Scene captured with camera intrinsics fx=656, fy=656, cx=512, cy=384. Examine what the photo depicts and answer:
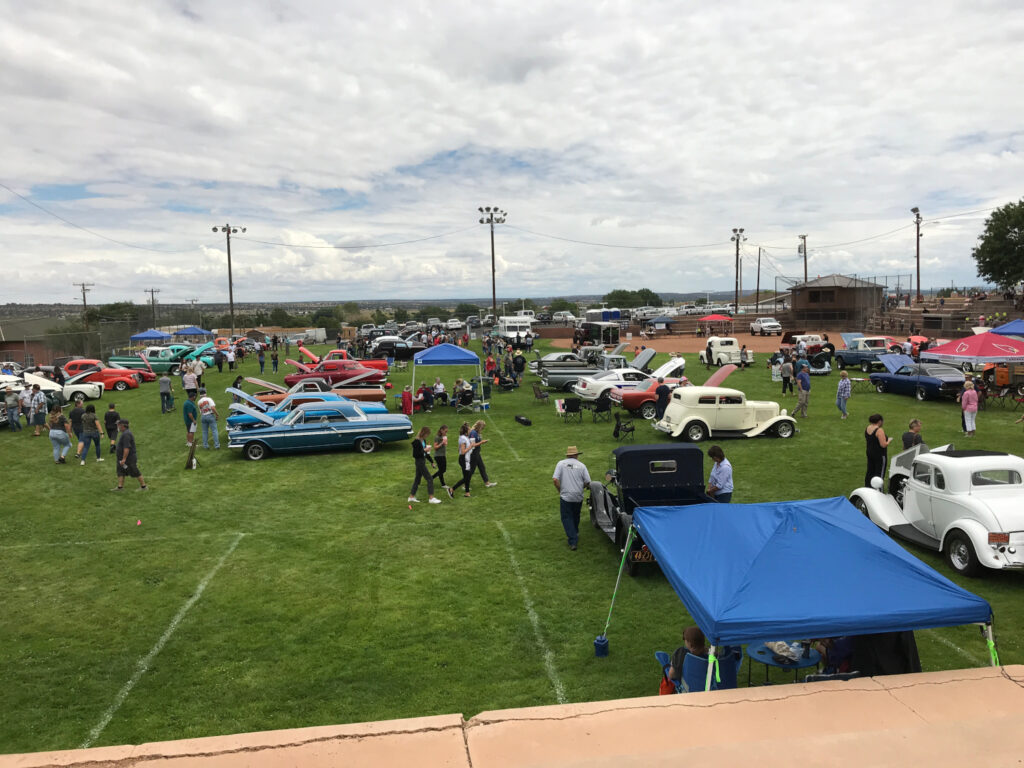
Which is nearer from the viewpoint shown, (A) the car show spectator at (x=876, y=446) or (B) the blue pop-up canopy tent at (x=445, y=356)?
(A) the car show spectator at (x=876, y=446)

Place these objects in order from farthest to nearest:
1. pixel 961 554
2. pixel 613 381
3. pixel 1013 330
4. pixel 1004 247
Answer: pixel 1004 247 → pixel 1013 330 → pixel 613 381 → pixel 961 554

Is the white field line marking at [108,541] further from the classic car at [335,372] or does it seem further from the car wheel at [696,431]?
the classic car at [335,372]

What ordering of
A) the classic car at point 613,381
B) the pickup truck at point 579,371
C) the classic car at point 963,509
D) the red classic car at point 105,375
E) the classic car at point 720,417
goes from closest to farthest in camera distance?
1. the classic car at point 963,509
2. the classic car at point 720,417
3. the classic car at point 613,381
4. the pickup truck at point 579,371
5. the red classic car at point 105,375

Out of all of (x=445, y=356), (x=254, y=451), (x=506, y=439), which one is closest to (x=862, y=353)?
(x=445, y=356)

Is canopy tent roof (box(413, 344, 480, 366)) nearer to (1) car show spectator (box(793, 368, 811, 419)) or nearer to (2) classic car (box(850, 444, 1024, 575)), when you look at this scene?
(1) car show spectator (box(793, 368, 811, 419))

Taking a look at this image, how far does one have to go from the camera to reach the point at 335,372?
1152 inches

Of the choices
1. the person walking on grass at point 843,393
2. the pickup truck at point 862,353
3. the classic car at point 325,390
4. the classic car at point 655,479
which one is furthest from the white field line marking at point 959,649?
the pickup truck at point 862,353

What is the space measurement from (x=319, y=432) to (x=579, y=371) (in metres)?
14.6

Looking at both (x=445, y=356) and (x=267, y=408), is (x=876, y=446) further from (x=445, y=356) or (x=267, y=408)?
(x=267, y=408)

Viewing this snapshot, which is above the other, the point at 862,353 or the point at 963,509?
the point at 862,353

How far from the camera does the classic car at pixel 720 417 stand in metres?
17.9

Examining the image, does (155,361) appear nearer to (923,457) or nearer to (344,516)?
(344,516)

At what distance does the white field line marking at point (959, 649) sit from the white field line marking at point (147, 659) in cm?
840

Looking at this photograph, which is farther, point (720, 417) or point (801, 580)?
point (720, 417)
